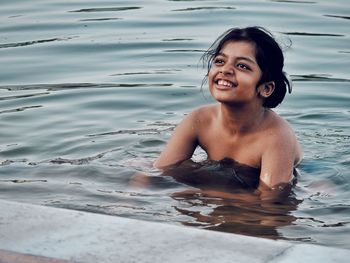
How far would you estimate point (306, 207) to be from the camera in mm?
6328

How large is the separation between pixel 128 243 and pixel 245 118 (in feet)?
9.07

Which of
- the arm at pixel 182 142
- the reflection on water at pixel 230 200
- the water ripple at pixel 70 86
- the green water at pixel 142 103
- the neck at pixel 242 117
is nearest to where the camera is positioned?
the reflection on water at pixel 230 200

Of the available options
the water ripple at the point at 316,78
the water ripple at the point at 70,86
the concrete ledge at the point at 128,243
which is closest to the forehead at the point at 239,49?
the concrete ledge at the point at 128,243

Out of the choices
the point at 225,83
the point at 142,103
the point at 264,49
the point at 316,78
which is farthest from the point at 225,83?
the point at 316,78

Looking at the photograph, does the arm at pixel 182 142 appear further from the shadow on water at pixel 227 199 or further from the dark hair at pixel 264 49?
the dark hair at pixel 264 49

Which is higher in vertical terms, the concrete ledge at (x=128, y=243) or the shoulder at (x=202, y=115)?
the concrete ledge at (x=128, y=243)

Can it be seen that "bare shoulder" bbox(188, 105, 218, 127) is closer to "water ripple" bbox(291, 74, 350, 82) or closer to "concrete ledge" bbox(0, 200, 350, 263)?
"concrete ledge" bbox(0, 200, 350, 263)

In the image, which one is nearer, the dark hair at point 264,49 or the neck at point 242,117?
the dark hair at point 264,49

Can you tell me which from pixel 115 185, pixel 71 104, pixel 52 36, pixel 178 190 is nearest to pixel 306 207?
pixel 178 190

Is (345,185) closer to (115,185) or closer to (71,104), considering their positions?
(115,185)

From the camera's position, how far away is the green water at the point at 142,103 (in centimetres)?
625

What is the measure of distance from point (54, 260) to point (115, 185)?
108 inches

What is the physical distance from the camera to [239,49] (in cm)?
654

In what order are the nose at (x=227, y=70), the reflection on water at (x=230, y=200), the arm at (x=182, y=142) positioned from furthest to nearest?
the arm at (x=182, y=142)
the nose at (x=227, y=70)
the reflection on water at (x=230, y=200)
